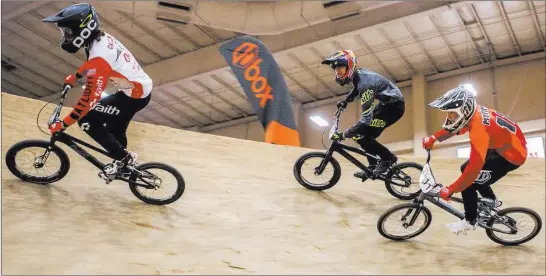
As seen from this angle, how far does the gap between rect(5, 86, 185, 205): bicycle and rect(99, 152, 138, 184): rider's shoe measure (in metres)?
0.03

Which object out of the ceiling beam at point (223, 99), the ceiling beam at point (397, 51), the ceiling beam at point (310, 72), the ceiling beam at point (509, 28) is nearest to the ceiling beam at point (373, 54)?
the ceiling beam at point (397, 51)

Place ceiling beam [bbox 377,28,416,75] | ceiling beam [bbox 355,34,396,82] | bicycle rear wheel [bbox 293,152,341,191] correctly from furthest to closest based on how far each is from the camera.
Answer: ceiling beam [bbox 355,34,396,82], ceiling beam [bbox 377,28,416,75], bicycle rear wheel [bbox 293,152,341,191]

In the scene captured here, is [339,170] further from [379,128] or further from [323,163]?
[379,128]

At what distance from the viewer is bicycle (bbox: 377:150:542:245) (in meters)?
5.70

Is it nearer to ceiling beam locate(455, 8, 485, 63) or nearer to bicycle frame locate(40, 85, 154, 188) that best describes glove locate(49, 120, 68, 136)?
bicycle frame locate(40, 85, 154, 188)

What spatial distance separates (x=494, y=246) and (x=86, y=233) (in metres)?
4.85

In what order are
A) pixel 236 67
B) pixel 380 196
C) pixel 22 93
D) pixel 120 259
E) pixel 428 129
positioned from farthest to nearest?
1. pixel 22 93
2. pixel 428 129
3. pixel 236 67
4. pixel 380 196
5. pixel 120 259

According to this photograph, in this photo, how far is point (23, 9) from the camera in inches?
645

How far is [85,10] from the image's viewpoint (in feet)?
18.7

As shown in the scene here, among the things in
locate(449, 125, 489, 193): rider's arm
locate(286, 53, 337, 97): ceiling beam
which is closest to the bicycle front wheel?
locate(449, 125, 489, 193): rider's arm

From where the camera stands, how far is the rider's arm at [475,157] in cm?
541

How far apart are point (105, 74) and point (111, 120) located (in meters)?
0.61

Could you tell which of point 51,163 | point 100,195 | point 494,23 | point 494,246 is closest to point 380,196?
point 494,246

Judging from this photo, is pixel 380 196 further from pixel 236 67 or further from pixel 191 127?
pixel 191 127
